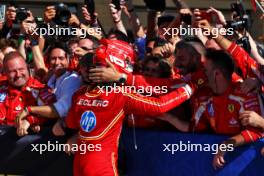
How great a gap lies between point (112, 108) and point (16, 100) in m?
1.49

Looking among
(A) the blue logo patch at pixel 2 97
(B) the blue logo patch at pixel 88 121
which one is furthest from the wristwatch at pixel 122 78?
(A) the blue logo patch at pixel 2 97

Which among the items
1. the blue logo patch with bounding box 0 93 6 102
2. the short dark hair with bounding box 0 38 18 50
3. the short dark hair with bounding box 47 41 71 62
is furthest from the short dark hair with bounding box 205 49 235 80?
the short dark hair with bounding box 0 38 18 50

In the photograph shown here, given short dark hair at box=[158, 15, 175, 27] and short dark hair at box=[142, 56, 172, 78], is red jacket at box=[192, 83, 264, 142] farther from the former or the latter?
short dark hair at box=[158, 15, 175, 27]

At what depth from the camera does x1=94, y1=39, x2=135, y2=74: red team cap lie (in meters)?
3.99

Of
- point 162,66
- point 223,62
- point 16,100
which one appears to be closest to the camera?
point 223,62

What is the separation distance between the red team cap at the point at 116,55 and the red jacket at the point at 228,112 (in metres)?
0.61

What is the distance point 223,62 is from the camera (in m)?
4.12

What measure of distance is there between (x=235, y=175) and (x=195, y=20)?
1.20m

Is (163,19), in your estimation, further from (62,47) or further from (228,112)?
(228,112)

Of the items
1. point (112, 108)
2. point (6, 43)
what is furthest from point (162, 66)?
point (6, 43)

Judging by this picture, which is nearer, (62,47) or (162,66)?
(162,66)

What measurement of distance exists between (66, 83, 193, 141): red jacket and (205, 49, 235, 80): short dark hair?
0.30m

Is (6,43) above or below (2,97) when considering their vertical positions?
below

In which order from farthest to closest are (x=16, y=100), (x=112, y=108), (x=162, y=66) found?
(x=16, y=100) → (x=162, y=66) → (x=112, y=108)
